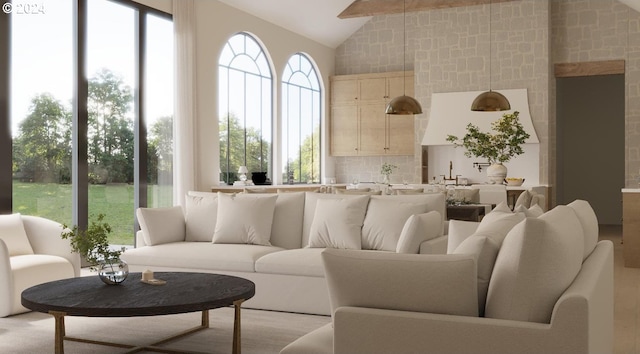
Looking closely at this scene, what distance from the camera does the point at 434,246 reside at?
15.5 feet

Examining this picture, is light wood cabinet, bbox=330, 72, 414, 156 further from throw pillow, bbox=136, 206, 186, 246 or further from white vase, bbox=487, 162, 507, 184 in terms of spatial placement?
throw pillow, bbox=136, 206, 186, 246

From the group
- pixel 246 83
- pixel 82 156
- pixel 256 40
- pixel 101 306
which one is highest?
pixel 256 40

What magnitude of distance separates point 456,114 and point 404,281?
9.47m

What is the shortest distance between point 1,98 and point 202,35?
10.6 ft

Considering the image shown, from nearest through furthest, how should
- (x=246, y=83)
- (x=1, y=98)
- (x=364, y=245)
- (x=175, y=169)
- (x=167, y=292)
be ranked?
(x=167, y=292)
(x=364, y=245)
(x=1, y=98)
(x=175, y=169)
(x=246, y=83)

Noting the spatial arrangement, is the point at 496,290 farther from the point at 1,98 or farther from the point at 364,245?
the point at 1,98

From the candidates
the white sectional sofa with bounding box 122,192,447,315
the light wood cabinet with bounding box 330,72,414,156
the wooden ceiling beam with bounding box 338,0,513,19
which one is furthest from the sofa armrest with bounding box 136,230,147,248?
the light wood cabinet with bounding box 330,72,414,156

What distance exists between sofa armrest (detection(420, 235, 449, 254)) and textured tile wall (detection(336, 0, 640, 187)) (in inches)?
264

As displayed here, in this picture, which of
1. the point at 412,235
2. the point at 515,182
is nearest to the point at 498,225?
the point at 412,235

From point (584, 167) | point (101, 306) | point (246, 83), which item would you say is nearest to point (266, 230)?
point (101, 306)

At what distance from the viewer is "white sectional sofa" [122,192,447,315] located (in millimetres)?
5117

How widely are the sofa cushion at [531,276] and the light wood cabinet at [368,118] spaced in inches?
393

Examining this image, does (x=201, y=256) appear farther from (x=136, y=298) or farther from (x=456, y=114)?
(x=456, y=114)

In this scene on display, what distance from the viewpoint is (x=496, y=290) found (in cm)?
237
